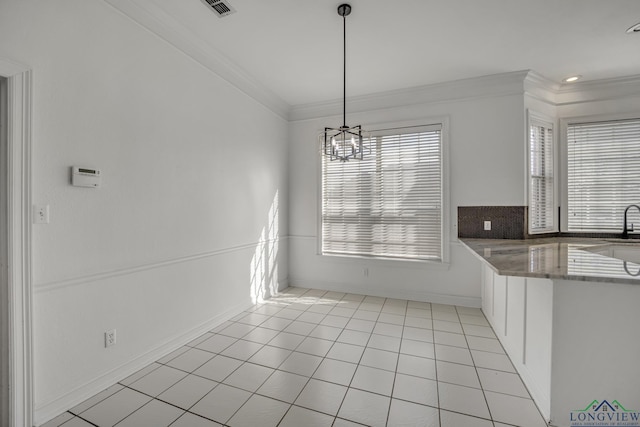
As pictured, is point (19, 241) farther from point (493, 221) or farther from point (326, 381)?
point (493, 221)

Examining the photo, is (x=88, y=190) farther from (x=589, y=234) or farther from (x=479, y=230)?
(x=589, y=234)

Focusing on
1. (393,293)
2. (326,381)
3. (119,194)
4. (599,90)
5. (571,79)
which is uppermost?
(571,79)

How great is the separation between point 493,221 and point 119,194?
14.2 feet

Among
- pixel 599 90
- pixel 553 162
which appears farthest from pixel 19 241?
pixel 599 90

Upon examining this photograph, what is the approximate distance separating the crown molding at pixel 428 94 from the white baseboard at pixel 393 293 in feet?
9.29

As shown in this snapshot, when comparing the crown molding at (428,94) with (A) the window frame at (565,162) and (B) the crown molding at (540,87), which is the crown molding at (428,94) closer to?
(B) the crown molding at (540,87)

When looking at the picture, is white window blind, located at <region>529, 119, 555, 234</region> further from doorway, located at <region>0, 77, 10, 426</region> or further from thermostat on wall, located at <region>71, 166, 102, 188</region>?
doorway, located at <region>0, 77, 10, 426</region>

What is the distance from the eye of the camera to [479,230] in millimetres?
3938

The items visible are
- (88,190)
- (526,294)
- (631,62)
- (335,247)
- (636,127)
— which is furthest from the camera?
(335,247)

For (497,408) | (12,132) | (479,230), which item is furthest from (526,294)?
(12,132)

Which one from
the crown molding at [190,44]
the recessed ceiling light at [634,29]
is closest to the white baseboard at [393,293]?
the crown molding at [190,44]

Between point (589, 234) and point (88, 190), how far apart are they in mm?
5769

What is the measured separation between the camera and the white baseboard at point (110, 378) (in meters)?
1.85

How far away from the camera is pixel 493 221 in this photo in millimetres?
3865
